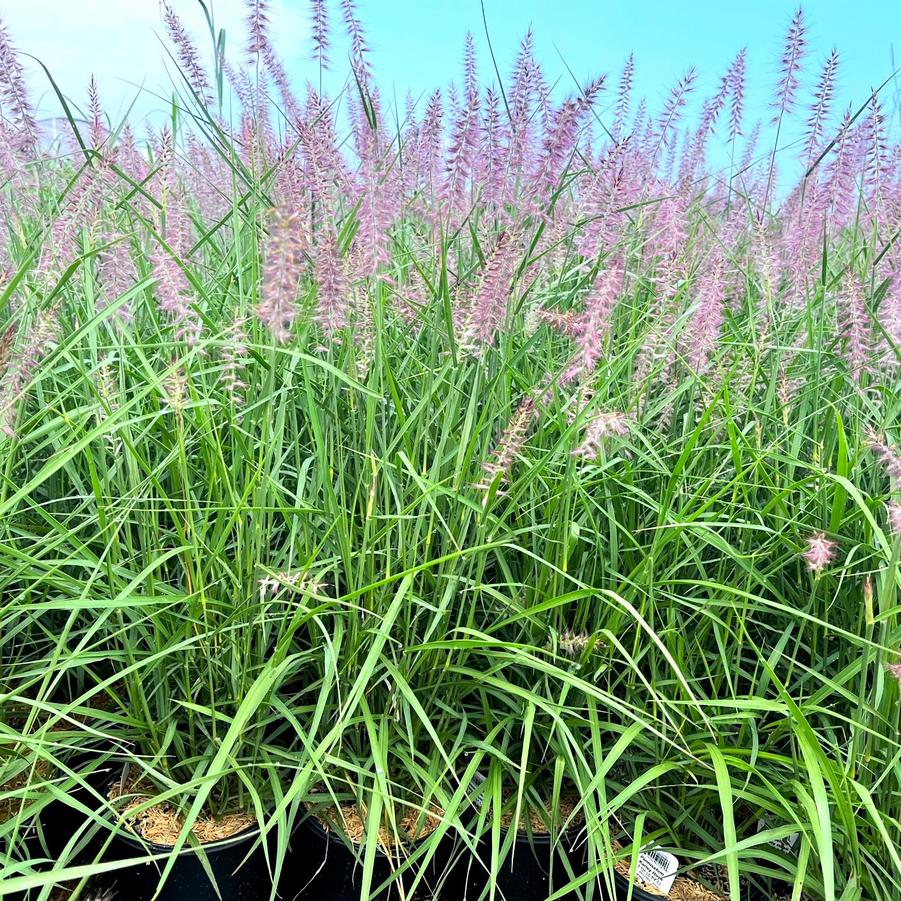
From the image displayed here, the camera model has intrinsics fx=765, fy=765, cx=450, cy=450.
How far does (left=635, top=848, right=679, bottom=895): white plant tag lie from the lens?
1.49m

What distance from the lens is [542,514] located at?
1.75 metres

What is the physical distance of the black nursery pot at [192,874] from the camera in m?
1.53

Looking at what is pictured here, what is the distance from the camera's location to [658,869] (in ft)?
4.93

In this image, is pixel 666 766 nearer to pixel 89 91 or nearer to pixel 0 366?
pixel 0 366

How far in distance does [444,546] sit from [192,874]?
0.83 metres

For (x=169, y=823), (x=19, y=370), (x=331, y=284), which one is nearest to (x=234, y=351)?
(x=331, y=284)

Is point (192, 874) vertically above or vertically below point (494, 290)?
below

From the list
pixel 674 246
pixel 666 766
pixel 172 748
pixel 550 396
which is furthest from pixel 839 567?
pixel 172 748

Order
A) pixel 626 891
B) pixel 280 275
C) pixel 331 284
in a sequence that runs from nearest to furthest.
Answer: pixel 280 275
pixel 331 284
pixel 626 891

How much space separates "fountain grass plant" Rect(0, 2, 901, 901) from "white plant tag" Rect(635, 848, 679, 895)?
0.11ft

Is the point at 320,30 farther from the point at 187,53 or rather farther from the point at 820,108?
the point at 820,108

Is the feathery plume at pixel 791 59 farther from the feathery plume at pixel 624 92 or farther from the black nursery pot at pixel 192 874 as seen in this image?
the black nursery pot at pixel 192 874

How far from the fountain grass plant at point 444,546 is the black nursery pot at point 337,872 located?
0.05 metres

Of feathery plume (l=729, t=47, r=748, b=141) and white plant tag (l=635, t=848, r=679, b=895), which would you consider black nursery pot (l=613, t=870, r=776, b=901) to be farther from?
feathery plume (l=729, t=47, r=748, b=141)
